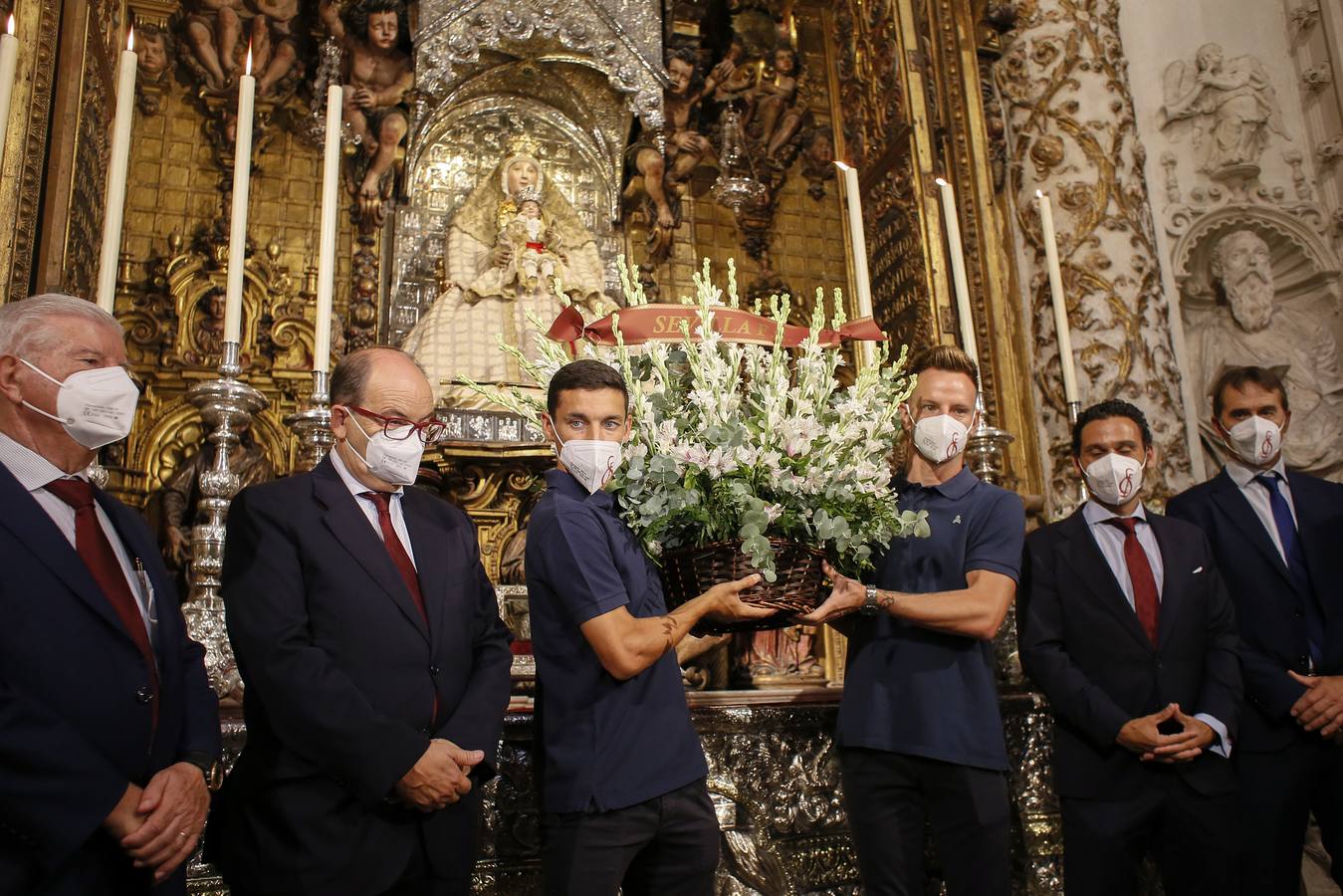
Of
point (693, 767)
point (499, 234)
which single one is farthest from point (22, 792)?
point (499, 234)

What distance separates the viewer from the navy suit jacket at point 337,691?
6.27 ft

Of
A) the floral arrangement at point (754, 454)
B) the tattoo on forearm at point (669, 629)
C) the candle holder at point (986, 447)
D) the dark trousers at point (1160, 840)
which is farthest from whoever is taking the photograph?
the candle holder at point (986, 447)

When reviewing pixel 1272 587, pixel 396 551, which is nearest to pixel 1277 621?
pixel 1272 587

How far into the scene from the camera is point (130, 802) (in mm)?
1795

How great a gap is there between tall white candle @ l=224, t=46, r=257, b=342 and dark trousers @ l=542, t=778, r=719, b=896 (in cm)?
162

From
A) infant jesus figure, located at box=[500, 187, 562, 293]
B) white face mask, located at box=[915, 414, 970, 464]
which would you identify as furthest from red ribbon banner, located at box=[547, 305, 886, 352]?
infant jesus figure, located at box=[500, 187, 562, 293]

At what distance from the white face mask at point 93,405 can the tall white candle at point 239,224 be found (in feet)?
2.42

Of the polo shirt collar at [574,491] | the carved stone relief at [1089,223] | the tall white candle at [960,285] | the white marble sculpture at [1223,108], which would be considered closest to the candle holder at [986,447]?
the tall white candle at [960,285]

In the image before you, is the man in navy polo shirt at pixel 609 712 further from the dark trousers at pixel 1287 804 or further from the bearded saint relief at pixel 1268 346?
the bearded saint relief at pixel 1268 346

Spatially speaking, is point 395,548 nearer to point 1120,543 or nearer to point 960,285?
point 1120,543

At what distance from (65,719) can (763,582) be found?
127cm

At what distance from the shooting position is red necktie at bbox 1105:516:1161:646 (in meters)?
2.84

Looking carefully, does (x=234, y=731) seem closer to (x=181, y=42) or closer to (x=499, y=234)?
(x=499, y=234)

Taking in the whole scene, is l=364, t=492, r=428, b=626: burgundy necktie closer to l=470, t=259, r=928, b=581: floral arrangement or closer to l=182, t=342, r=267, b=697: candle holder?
l=470, t=259, r=928, b=581: floral arrangement
